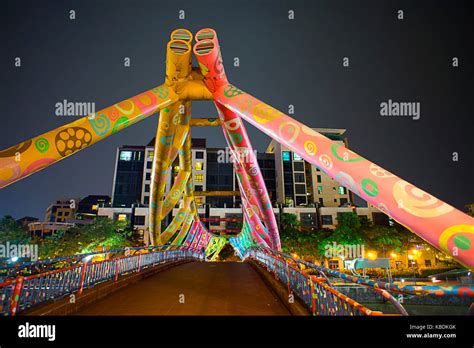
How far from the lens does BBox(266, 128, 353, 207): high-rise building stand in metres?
59.9

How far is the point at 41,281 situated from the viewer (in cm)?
519

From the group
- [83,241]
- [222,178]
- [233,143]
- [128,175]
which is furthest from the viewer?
[222,178]

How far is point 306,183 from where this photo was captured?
6294 cm

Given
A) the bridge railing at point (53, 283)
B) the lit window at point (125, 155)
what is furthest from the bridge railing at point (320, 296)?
the lit window at point (125, 155)

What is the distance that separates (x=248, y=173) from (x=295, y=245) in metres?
27.9

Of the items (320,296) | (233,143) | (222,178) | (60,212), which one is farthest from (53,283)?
(60,212)

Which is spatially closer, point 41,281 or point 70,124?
point 41,281

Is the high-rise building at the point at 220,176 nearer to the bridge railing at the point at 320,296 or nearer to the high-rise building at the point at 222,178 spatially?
the high-rise building at the point at 222,178

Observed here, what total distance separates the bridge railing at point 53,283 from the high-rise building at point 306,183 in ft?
174

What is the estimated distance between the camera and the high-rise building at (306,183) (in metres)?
59.9

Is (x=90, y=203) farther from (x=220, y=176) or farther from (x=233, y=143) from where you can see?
(x=233, y=143)

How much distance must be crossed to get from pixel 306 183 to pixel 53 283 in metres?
60.7
